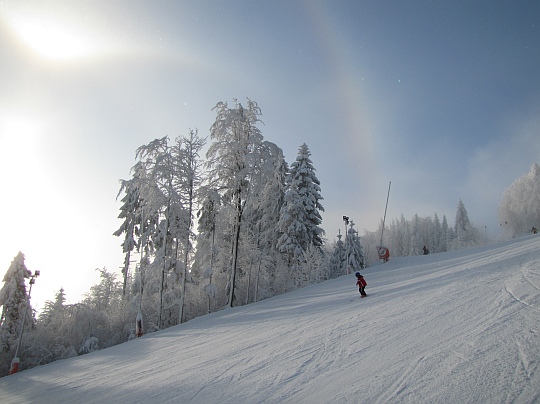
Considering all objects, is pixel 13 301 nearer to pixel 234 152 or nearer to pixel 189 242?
pixel 189 242

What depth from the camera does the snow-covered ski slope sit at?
→ 3973 mm

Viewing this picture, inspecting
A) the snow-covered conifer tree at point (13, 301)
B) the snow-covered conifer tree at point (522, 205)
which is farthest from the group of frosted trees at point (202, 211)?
the snow-covered conifer tree at point (522, 205)

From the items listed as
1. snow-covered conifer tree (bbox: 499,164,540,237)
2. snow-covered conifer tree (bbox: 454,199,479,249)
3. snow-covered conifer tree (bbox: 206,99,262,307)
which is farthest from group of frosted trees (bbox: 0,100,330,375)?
snow-covered conifer tree (bbox: 454,199,479,249)

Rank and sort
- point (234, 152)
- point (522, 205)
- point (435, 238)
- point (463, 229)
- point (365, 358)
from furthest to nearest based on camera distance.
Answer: point (435, 238), point (463, 229), point (522, 205), point (234, 152), point (365, 358)

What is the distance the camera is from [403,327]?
657 centimetres

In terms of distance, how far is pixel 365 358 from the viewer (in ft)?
17.4

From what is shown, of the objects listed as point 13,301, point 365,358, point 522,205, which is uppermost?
point 522,205

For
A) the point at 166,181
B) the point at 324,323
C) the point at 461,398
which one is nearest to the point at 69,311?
the point at 166,181

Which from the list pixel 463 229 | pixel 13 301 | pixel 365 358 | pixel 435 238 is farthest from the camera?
pixel 435 238

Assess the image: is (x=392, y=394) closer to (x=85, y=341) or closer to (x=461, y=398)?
(x=461, y=398)

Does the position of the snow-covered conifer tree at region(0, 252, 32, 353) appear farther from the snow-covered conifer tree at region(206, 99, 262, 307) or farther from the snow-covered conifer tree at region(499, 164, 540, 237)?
the snow-covered conifer tree at region(499, 164, 540, 237)

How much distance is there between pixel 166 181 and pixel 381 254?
19722mm

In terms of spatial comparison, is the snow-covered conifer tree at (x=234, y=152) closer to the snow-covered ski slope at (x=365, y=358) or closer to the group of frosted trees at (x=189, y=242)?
the group of frosted trees at (x=189, y=242)

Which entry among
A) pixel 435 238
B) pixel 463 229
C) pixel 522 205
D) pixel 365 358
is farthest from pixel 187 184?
pixel 435 238
